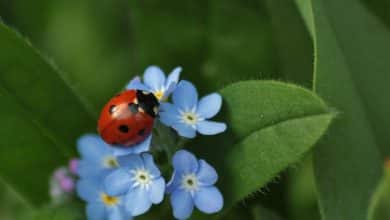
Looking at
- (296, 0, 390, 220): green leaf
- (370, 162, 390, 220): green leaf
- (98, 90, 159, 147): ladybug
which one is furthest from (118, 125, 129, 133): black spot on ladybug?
(370, 162, 390, 220): green leaf

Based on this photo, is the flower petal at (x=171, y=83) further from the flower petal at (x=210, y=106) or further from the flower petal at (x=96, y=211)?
the flower petal at (x=96, y=211)

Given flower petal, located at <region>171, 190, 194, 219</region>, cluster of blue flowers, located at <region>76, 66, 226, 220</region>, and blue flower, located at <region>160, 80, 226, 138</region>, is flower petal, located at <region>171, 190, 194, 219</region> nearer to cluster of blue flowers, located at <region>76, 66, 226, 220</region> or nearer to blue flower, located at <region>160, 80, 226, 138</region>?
cluster of blue flowers, located at <region>76, 66, 226, 220</region>

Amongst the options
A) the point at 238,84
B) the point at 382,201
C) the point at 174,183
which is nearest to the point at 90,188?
the point at 174,183

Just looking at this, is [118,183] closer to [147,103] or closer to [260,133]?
[147,103]

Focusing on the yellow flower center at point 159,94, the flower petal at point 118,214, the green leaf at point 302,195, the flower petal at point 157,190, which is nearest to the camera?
the flower petal at point 157,190

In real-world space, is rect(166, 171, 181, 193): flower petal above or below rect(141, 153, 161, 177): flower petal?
below

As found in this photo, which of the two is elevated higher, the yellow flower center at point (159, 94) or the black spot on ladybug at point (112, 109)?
the black spot on ladybug at point (112, 109)

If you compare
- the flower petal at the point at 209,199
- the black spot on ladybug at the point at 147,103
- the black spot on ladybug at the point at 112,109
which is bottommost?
the flower petal at the point at 209,199

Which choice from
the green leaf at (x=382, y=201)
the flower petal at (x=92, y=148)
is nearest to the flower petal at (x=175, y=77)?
the flower petal at (x=92, y=148)
